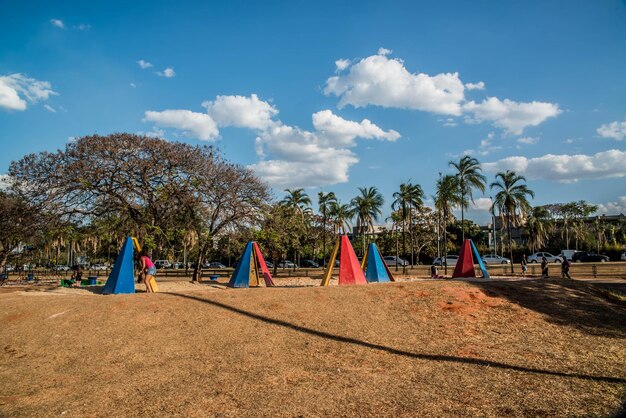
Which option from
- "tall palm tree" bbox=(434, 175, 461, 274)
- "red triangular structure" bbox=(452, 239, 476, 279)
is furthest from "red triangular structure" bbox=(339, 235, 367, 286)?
"tall palm tree" bbox=(434, 175, 461, 274)

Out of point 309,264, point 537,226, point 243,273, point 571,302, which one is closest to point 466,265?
point 571,302

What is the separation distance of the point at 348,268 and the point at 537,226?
58401 millimetres

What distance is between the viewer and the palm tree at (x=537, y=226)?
218 feet

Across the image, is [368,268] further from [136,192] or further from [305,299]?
[136,192]

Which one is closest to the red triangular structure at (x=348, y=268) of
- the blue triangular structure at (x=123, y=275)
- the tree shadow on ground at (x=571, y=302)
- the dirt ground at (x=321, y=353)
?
the dirt ground at (x=321, y=353)

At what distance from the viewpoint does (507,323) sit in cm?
1220

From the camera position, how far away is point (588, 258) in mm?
49438

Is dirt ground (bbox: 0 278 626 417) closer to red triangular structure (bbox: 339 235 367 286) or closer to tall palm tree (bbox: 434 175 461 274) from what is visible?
red triangular structure (bbox: 339 235 367 286)

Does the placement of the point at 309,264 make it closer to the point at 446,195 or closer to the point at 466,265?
the point at 446,195

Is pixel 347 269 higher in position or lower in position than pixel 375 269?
higher

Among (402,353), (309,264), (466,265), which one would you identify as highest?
(466,265)

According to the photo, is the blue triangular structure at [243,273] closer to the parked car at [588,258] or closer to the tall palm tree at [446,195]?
the tall palm tree at [446,195]

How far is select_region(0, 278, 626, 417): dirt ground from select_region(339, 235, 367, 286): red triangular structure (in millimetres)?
3703

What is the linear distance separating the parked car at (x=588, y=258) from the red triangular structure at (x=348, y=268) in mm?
42220
